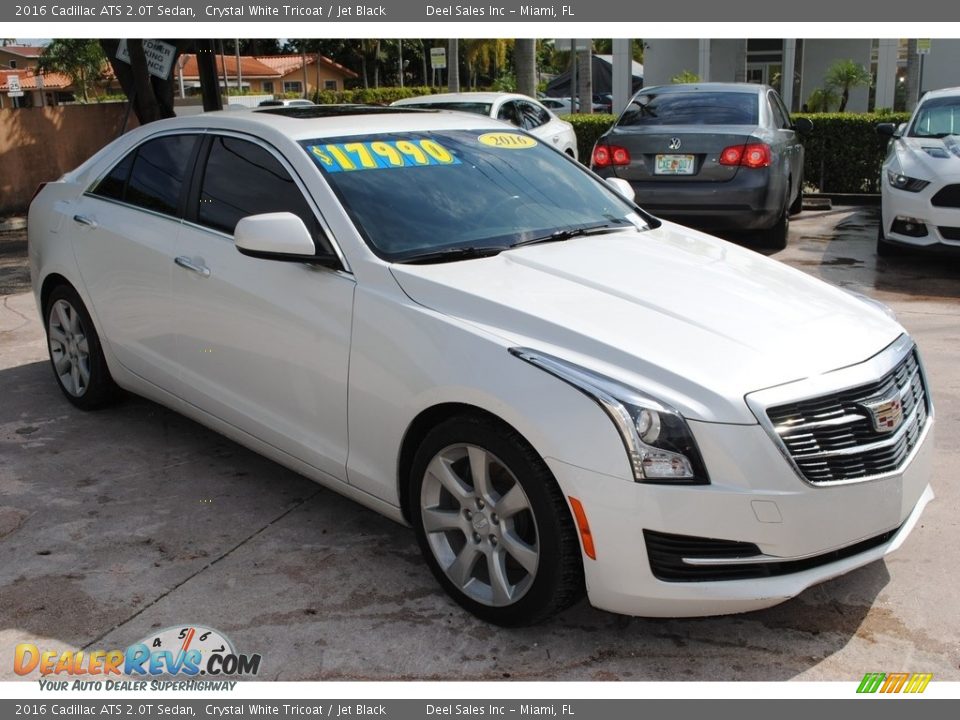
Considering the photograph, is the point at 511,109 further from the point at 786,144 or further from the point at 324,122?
the point at 324,122

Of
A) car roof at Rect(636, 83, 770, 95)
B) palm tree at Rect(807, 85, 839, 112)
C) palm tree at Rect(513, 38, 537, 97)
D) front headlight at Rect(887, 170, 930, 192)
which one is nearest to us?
front headlight at Rect(887, 170, 930, 192)

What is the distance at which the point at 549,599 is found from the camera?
3188mm

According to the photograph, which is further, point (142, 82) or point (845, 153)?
point (845, 153)

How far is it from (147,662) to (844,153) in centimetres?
1288

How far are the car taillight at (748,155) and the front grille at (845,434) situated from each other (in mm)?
6060

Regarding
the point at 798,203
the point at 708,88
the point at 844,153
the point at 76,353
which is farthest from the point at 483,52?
the point at 76,353

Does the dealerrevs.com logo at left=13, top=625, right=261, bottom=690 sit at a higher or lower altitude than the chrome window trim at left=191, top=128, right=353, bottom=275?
lower

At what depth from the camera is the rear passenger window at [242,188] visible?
4.09 m

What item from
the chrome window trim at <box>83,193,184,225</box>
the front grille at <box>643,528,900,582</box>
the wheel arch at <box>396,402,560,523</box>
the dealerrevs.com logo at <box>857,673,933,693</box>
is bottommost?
the dealerrevs.com logo at <box>857,673,933,693</box>

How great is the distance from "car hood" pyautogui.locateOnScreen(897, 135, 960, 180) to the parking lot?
160 inches

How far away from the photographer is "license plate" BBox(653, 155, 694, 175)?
920 cm

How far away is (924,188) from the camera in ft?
28.6

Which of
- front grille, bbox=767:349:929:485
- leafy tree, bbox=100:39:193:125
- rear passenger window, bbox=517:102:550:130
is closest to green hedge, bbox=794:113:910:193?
rear passenger window, bbox=517:102:550:130

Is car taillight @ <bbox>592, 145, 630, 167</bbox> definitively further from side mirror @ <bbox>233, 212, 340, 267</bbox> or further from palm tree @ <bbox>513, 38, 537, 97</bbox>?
palm tree @ <bbox>513, 38, 537, 97</bbox>
